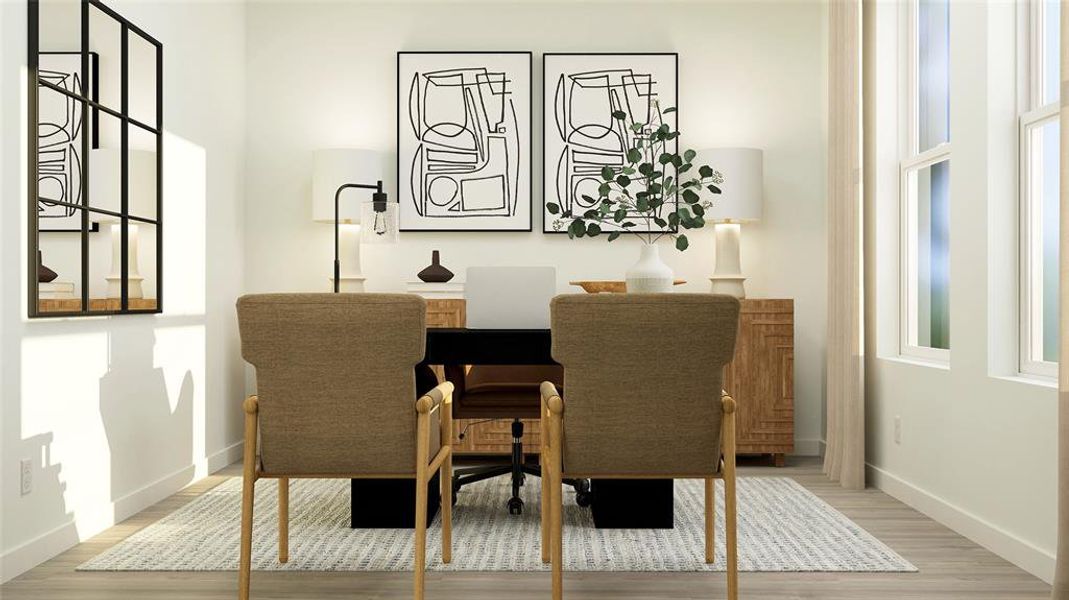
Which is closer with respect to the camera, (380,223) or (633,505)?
(633,505)

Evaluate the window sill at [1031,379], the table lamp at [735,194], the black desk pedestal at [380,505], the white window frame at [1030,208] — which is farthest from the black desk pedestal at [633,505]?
the table lamp at [735,194]

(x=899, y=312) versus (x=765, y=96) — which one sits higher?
(x=765, y=96)

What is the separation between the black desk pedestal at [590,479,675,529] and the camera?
131 inches

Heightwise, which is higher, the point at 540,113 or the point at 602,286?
the point at 540,113

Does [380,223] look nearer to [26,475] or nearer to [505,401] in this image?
[505,401]

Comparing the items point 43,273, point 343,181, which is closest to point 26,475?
point 43,273

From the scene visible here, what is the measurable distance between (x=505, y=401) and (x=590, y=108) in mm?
2266

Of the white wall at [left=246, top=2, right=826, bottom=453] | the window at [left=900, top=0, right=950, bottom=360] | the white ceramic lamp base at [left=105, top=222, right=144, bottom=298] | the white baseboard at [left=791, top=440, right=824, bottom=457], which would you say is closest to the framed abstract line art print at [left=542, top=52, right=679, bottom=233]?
→ the white wall at [left=246, top=2, right=826, bottom=453]

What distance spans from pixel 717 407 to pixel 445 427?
36.8 inches

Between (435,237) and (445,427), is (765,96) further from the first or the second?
(445,427)

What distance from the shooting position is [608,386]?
7.79 feet

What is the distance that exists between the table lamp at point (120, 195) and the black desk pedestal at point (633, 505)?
6.93 feet

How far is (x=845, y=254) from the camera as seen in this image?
14.0ft

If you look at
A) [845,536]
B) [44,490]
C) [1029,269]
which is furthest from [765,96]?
[44,490]
